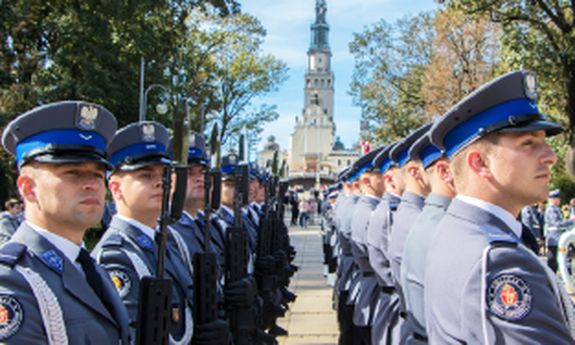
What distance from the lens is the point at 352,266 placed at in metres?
8.35

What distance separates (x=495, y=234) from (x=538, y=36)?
707 inches

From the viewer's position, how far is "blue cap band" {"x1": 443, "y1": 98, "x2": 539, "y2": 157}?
265cm

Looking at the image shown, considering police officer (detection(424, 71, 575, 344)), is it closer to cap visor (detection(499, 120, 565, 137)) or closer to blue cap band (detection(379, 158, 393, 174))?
cap visor (detection(499, 120, 565, 137))

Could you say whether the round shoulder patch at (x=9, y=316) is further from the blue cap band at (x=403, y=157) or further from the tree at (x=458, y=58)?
the tree at (x=458, y=58)

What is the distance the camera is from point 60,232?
2768 millimetres

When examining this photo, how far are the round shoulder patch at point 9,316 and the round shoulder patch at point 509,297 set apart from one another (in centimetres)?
153

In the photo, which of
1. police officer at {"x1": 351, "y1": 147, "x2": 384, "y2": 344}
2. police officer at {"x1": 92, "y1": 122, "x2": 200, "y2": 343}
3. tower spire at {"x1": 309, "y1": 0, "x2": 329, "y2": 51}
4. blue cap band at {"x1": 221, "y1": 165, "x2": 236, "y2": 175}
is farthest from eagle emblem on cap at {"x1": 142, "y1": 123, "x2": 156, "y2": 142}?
tower spire at {"x1": 309, "y1": 0, "x2": 329, "y2": 51}

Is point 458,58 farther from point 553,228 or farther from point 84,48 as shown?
point 553,228

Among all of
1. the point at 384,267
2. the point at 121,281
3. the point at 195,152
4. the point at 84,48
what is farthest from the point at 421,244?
the point at 84,48

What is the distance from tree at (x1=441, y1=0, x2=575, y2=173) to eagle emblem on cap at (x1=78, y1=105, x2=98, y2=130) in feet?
54.2

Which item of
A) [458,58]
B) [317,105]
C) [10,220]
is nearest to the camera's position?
[10,220]

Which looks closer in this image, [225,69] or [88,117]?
[88,117]

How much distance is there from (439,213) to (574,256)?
9745 millimetres

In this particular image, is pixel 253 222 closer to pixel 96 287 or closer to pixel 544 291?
pixel 96 287
